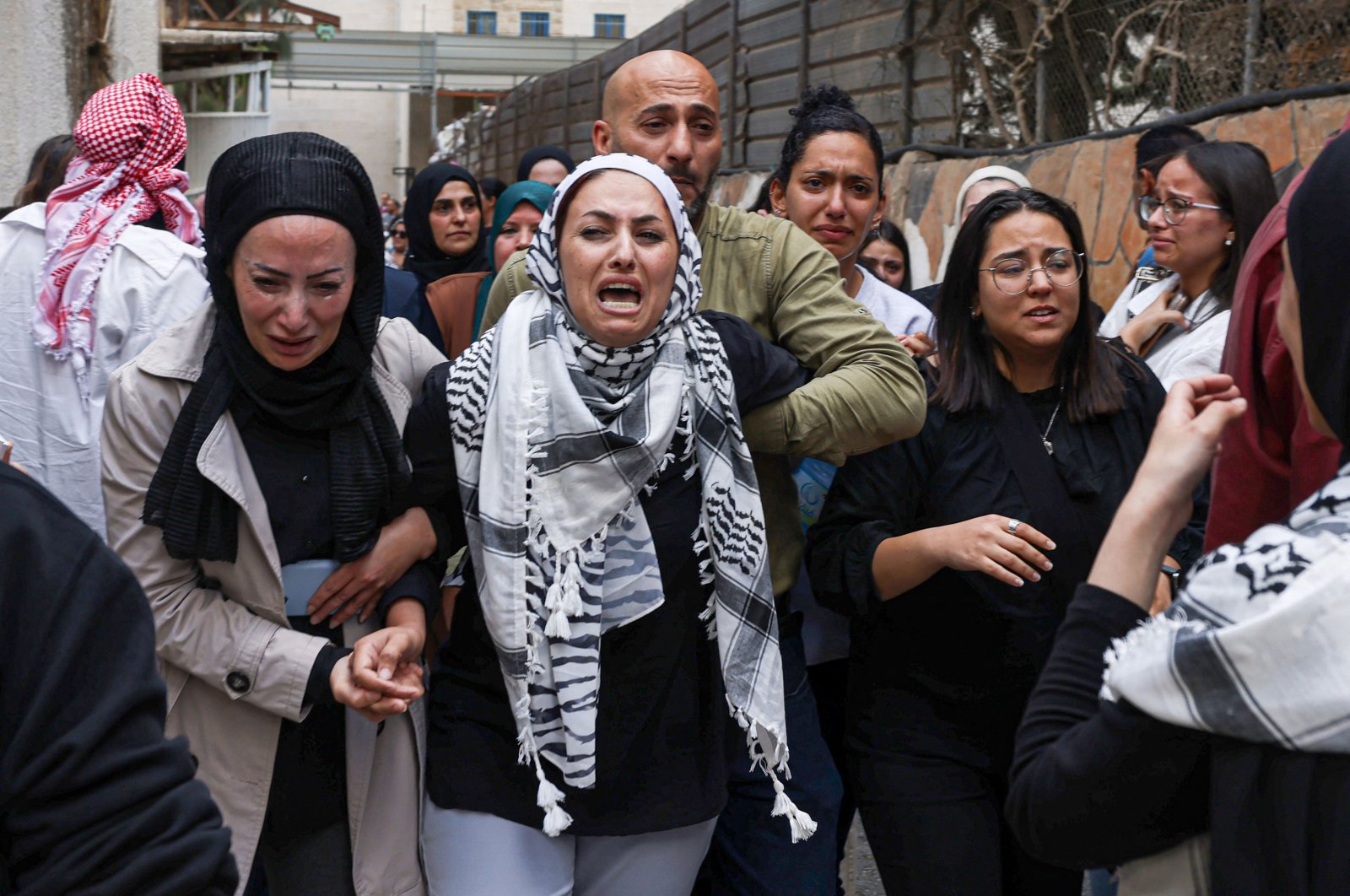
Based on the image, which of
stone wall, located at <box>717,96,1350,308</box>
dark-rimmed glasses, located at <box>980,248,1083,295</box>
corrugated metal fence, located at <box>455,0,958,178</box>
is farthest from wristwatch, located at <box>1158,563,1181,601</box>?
corrugated metal fence, located at <box>455,0,958,178</box>

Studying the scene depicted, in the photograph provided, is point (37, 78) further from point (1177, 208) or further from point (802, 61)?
point (802, 61)

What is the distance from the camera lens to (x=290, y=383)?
2.65m

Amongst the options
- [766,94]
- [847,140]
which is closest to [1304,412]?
[847,140]

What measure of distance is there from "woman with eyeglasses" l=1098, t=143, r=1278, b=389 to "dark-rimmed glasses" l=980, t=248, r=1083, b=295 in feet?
3.11

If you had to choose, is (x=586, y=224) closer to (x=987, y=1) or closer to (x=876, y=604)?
(x=876, y=604)

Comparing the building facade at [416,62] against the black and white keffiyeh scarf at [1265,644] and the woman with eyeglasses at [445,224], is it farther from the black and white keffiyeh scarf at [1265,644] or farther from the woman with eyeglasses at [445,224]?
the black and white keffiyeh scarf at [1265,644]

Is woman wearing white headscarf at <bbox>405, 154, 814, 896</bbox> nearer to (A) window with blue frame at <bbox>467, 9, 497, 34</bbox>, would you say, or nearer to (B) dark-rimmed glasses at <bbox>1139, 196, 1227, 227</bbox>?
(B) dark-rimmed glasses at <bbox>1139, 196, 1227, 227</bbox>

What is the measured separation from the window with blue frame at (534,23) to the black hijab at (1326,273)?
140 ft

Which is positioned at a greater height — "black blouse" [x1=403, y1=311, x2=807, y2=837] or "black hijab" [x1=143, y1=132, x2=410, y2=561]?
"black hijab" [x1=143, y1=132, x2=410, y2=561]

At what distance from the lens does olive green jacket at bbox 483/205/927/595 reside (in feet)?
9.41

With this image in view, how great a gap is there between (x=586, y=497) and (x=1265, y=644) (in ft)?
4.63

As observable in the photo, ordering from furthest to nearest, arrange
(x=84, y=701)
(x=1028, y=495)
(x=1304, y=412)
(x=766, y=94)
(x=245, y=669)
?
(x=766, y=94) < (x=1028, y=495) < (x=245, y=669) < (x=1304, y=412) < (x=84, y=701)

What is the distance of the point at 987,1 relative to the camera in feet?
31.7

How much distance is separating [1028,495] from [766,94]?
33.8 feet
